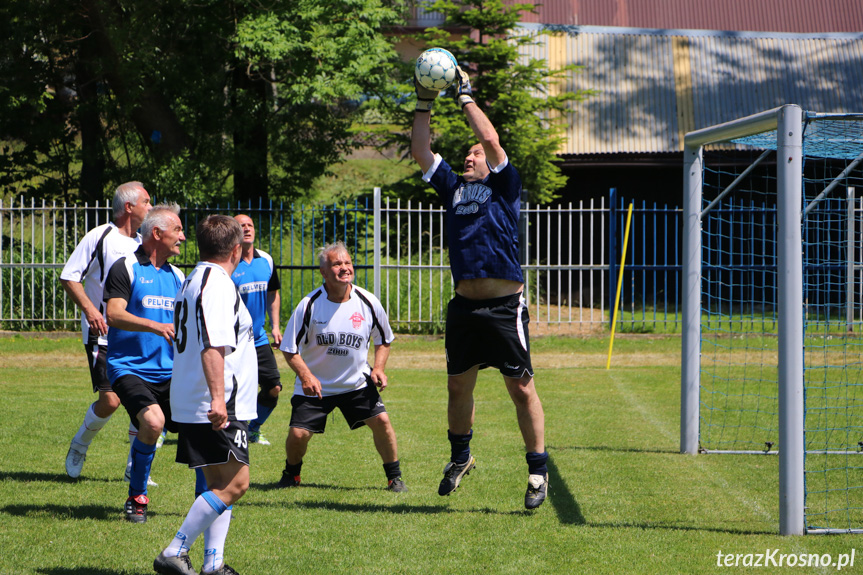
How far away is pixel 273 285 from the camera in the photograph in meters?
8.09

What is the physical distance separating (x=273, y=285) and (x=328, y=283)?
73.3 inches

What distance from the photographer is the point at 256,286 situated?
791 cm

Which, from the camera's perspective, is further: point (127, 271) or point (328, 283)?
point (328, 283)

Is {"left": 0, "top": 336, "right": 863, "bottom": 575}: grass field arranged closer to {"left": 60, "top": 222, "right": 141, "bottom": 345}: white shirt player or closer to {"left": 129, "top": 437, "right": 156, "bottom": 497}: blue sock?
{"left": 129, "top": 437, "right": 156, "bottom": 497}: blue sock

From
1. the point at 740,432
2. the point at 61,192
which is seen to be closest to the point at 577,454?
the point at 740,432

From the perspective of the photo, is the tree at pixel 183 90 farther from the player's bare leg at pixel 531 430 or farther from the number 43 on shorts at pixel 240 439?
the number 43 on shorts at pixel 240 439

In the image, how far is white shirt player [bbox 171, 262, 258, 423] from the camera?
4.18m

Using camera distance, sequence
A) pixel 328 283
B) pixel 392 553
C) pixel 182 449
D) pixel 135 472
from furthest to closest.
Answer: pixel 328 283 → pixel 135 472 → pixel 392 553 → pixel 182 449

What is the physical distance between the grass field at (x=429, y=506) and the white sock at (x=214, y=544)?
1.03ft

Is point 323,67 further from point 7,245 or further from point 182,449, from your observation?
point 182,449

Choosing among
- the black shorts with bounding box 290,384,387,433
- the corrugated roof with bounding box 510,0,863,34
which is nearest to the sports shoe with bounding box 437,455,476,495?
the black shorts with bounding box 290,384,387,433

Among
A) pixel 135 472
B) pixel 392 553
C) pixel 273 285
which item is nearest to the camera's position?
pixel 392 553

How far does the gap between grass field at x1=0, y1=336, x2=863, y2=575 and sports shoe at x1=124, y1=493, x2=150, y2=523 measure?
0.18 ft

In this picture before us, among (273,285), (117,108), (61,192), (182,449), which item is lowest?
(182,449)
